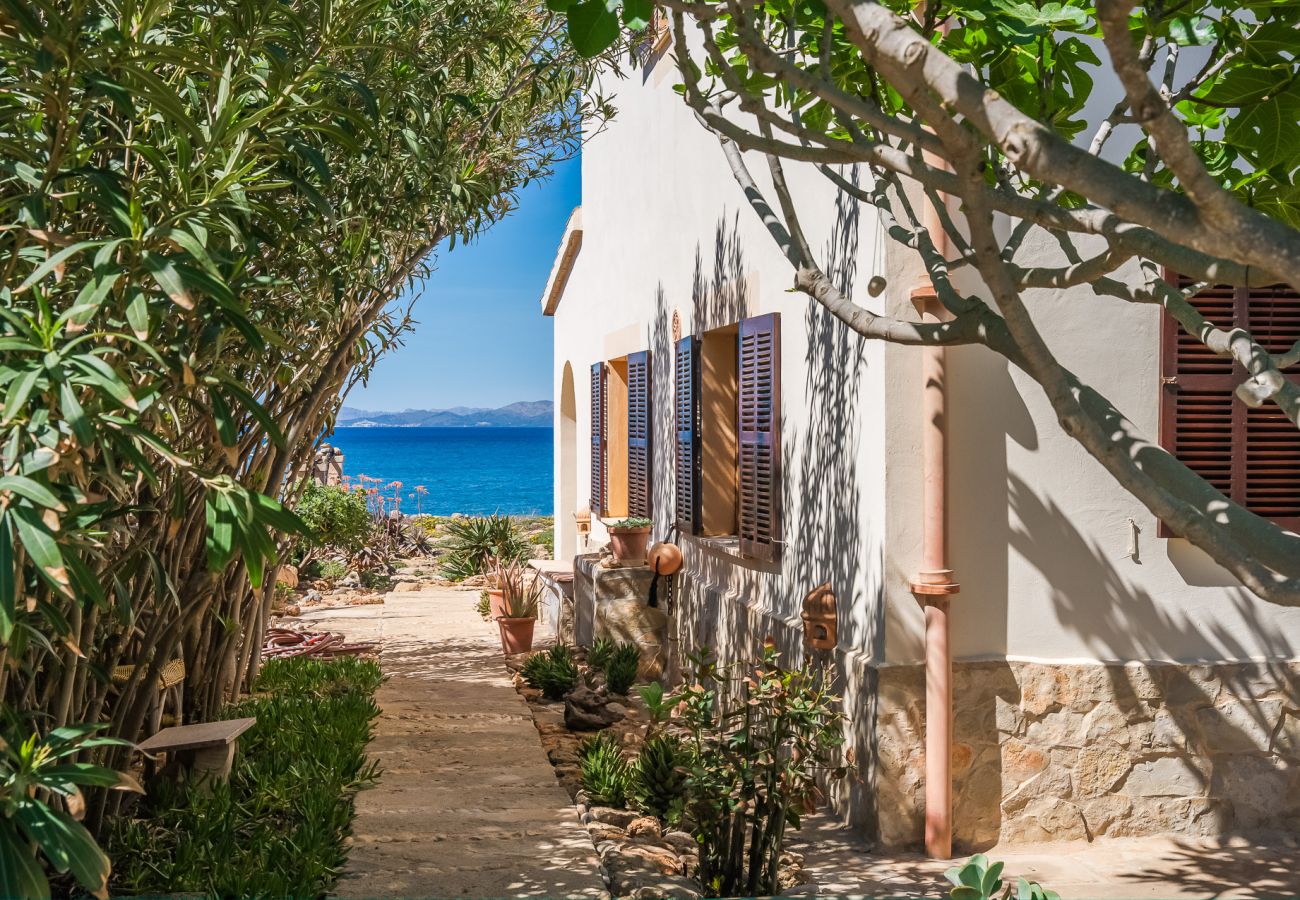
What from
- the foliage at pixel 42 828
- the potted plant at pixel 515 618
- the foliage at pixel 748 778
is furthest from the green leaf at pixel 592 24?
the potted plant at pixel 515 618

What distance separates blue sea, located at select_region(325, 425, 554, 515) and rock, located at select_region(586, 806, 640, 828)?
48933 millimetres

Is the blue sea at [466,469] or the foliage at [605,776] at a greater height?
the blue sea at [466,469]

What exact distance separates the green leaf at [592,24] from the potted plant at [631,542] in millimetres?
6519

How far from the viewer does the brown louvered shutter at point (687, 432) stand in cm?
769

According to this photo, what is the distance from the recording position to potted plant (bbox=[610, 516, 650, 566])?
28.3 ft

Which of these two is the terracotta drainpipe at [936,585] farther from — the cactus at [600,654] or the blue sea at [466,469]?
the blue sea at [466,469]

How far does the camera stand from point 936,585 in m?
4.96

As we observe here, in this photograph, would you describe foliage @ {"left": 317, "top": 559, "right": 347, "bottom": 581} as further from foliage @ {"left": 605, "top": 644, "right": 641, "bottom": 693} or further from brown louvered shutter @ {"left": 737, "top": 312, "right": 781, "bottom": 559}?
brown louvered shutter @ {"left": 737, "top": 312, "right": 781, "bottom": 559}

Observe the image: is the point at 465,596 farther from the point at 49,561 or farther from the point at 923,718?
the point at 49,561

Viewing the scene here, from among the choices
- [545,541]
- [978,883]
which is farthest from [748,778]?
[545,541]

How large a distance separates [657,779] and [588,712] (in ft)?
6.18

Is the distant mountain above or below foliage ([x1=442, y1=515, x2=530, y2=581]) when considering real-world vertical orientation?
above

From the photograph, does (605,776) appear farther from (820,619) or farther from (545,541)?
(545,541)

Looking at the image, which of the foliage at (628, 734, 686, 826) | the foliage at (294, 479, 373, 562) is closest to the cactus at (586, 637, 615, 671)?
the foliage at (628, 734, 686, 826)
